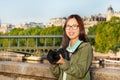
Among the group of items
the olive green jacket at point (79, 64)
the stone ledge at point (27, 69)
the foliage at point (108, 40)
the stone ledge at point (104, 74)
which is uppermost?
the olive green jacket at point (79, 64)

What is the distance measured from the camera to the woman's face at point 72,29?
→ 12.7 ft

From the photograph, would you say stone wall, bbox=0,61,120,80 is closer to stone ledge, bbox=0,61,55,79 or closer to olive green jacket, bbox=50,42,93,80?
stone ledge, bbox=0,61,55,79

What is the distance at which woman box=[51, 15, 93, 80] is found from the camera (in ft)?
11.6

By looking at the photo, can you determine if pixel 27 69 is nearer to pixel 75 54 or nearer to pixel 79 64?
pixel 75 54

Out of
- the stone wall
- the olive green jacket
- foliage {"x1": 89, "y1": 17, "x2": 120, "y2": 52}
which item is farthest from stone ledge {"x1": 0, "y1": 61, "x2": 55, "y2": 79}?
foliage {"x1": 89, "y1": 17, "x2": 120, "y2": 52}

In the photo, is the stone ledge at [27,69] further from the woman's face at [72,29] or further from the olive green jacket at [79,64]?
the olive green jacket at [79,64]

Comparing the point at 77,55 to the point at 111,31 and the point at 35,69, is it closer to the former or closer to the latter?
the point at 35,69

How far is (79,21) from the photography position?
387cm

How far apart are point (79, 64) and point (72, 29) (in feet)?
1.58

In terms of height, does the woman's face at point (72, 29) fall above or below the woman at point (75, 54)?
above

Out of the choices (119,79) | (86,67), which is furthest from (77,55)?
(119,79)

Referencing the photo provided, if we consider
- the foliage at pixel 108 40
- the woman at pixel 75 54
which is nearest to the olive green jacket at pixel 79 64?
the woman at pixel 75 54

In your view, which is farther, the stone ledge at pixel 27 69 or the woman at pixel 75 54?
the stone ledge at pixel 27 69

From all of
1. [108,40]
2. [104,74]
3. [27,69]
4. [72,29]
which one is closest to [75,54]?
[72,29]
